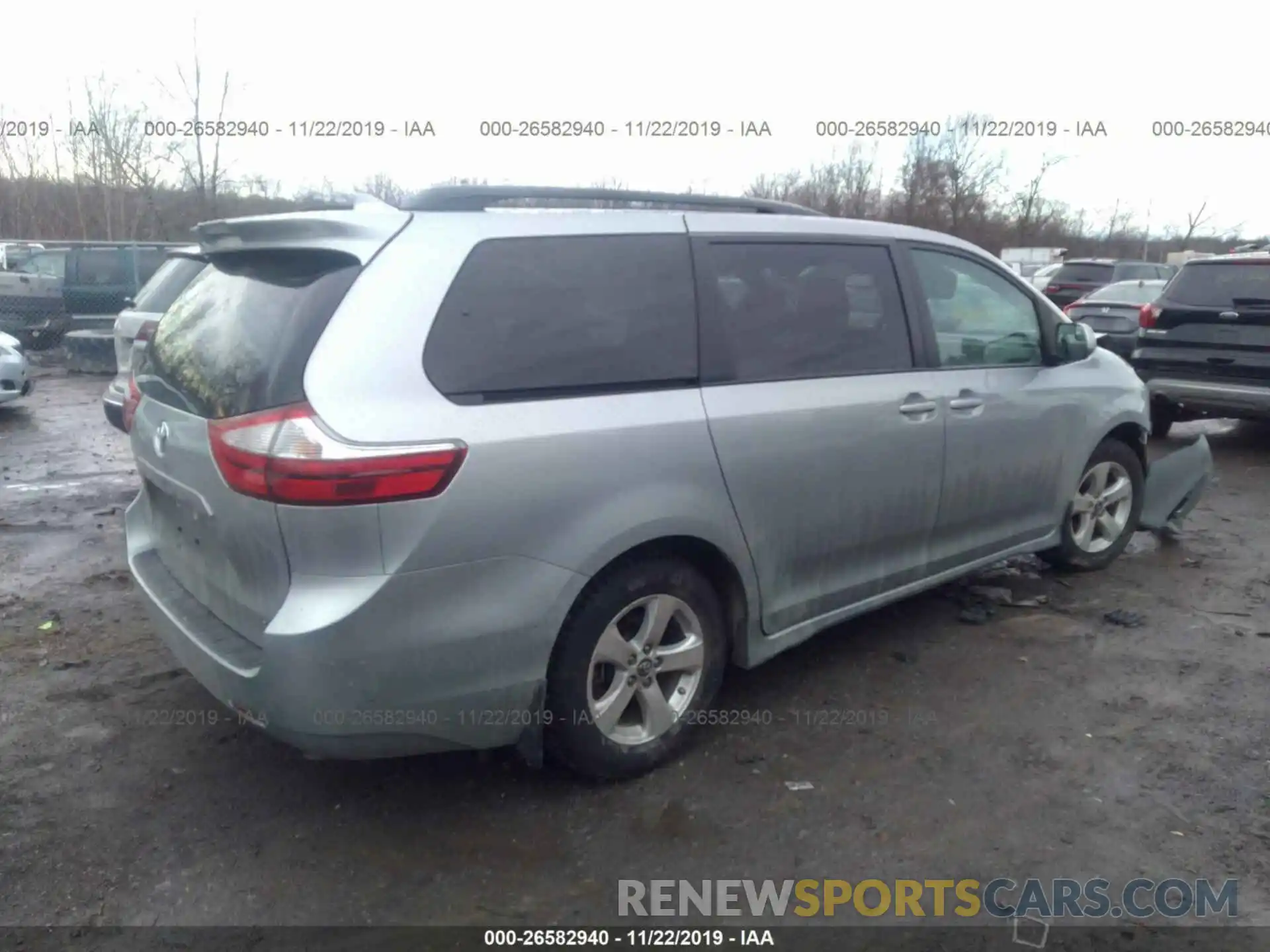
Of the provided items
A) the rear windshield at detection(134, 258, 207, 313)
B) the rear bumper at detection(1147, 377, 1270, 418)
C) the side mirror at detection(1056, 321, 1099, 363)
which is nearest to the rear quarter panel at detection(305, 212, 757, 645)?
the side mirror at detection(1056, 321, 1099, 363)

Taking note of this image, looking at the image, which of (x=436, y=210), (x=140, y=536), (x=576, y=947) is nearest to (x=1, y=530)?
(x=140, y=536)

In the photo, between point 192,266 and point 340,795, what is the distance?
17.9ft

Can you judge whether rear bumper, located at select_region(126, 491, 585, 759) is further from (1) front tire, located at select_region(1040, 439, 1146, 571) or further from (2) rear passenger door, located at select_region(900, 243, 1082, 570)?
(1) front tire, located at select_region(1040, 439, 1146, 571)

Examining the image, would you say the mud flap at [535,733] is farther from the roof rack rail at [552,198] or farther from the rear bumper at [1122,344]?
the rear bumper at [1122,344]

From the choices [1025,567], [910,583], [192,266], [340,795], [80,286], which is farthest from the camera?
[80,286]

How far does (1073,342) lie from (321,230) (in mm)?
3557

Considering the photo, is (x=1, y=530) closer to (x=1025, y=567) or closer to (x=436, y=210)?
(x=436, y=210)

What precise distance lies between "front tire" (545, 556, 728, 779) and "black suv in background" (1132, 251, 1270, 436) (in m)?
6.72

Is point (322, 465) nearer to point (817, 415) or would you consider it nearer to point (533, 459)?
point (533, 459)

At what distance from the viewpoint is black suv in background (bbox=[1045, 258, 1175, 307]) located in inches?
842

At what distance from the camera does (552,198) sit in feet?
11.1

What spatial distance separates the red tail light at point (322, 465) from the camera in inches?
102

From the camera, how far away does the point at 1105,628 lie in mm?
4727

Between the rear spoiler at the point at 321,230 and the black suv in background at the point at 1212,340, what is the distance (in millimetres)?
7637
